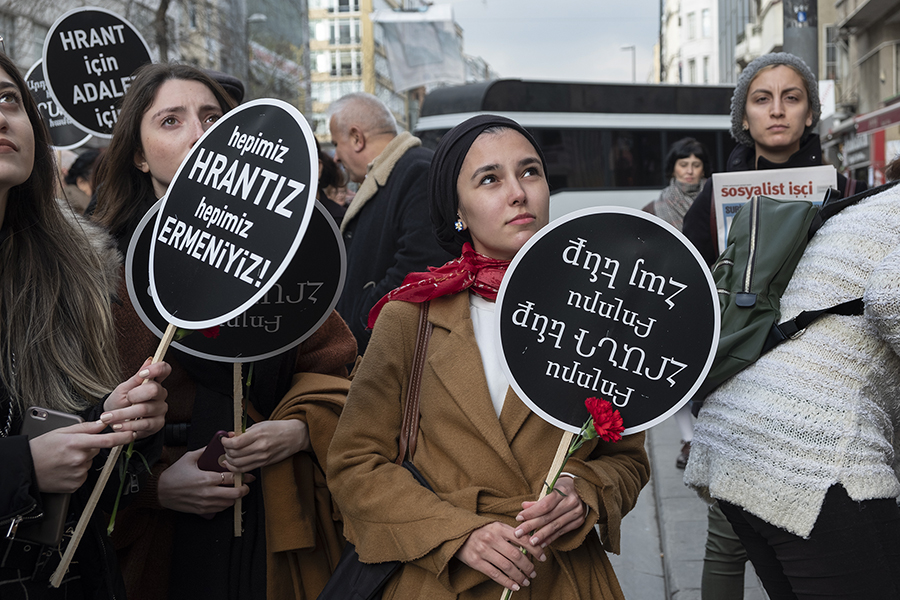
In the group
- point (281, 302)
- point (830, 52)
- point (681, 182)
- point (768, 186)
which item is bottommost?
point (281, 302)

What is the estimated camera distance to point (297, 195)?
1.88 metres

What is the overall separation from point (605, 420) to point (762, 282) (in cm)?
69

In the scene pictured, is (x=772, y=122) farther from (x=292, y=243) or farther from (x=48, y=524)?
(x=48, y=524)

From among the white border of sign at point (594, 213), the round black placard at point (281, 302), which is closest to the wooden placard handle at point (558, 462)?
the white border of sign at point (594, 213)

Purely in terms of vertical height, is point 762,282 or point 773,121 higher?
point 773,121

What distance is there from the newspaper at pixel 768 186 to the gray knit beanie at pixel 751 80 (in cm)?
48

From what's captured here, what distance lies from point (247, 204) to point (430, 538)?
0.86 m

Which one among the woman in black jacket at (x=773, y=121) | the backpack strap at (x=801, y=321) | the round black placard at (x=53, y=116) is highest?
the round black placard at (x=53, y=116)

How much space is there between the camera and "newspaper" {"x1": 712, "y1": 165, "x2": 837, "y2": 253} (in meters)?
3.18

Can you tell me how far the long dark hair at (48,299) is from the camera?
2.00m

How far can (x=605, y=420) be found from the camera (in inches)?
73.0

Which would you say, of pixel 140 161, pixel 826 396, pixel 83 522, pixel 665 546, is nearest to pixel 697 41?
pixel 665 546

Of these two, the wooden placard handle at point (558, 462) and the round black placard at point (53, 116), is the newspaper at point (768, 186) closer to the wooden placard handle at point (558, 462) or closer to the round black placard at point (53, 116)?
the wooden placard handle at point (558, 462)

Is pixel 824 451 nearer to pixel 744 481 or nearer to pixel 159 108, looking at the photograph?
pixel 744 481
